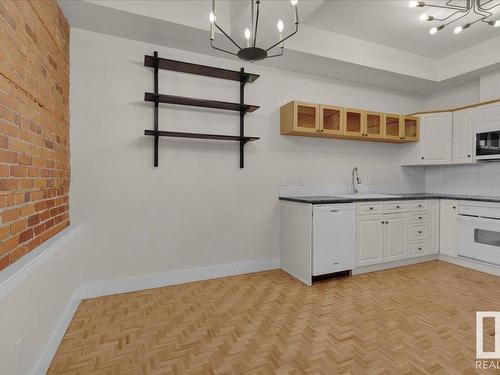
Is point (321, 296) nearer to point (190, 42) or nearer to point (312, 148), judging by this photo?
point (312, 148)

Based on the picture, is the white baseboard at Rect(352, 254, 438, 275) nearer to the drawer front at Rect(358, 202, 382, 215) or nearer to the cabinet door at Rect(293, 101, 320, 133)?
the drawer front at Rect(358, 202, 382, 215)

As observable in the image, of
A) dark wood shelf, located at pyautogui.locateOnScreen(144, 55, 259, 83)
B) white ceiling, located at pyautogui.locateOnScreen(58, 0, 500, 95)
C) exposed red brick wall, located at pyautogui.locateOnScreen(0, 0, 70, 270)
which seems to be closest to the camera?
exposed red brick wall, located at pyautogui.locateOnScreen(0, 0, 70, 270)

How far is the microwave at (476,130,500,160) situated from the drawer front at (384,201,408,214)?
114 centimetres

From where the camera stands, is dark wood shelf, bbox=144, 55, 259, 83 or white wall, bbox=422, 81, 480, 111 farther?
white wall, bbox=422, 81, 480, 111

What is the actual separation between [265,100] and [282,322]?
2457mm

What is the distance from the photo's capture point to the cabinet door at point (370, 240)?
10.3 feet

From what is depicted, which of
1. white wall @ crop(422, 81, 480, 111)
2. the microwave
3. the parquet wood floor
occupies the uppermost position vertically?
white wall @ crop(422, 81, 480, 111)

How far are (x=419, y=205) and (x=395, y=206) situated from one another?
44 cm

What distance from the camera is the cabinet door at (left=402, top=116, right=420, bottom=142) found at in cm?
382

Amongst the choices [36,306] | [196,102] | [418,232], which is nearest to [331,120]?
[196,102]

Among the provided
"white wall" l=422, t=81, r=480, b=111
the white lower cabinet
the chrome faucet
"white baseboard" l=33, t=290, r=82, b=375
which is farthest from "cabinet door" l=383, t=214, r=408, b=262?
"white baseboard" l=33, t=290, r=82, b=375

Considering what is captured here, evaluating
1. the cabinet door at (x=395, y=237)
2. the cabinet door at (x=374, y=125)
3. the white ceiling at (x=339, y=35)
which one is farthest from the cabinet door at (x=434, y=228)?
the white ceiling at (x=339, y=35)

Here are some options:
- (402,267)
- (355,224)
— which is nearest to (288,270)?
(355,224)

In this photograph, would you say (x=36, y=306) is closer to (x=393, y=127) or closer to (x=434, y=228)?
(x=434, y=228)
